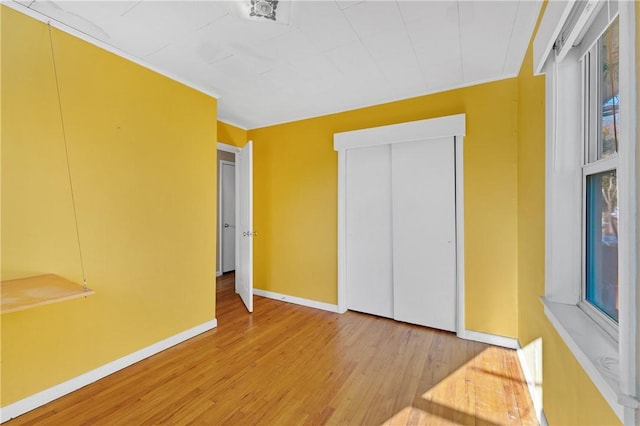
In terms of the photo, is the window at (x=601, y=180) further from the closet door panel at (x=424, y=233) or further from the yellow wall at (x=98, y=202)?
the yellow wall at (x=98, y=202)

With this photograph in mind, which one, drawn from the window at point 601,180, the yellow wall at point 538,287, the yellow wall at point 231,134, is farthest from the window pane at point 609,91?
the yellow wall at point 231,134

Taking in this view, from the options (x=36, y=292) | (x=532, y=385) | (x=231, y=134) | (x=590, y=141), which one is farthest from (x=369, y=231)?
(x=36, y=292)

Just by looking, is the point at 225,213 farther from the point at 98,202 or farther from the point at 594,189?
the point at 594,189

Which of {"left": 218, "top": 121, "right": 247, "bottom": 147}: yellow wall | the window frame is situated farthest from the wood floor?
{"left": 218, "top": 121, "right": 247, "bottom": 147}: yellow wall

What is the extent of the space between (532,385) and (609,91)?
1.83 m

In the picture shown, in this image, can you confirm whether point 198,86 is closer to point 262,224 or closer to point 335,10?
point 335,10

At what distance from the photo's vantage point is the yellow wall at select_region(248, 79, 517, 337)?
8.13ft

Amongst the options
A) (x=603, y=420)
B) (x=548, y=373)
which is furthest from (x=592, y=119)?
(x=548, y=373)

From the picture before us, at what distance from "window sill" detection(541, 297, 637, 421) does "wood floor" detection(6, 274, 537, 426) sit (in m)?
0.85

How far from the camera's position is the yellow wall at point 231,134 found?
3.75m

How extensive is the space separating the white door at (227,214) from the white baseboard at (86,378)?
276 cm

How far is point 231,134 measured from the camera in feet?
12.8

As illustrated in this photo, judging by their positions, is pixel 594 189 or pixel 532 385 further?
pixel 532 385

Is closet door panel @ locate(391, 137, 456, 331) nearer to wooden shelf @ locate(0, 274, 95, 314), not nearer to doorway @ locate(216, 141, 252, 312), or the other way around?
doorway @ locate(216, 141, 252, 312)
